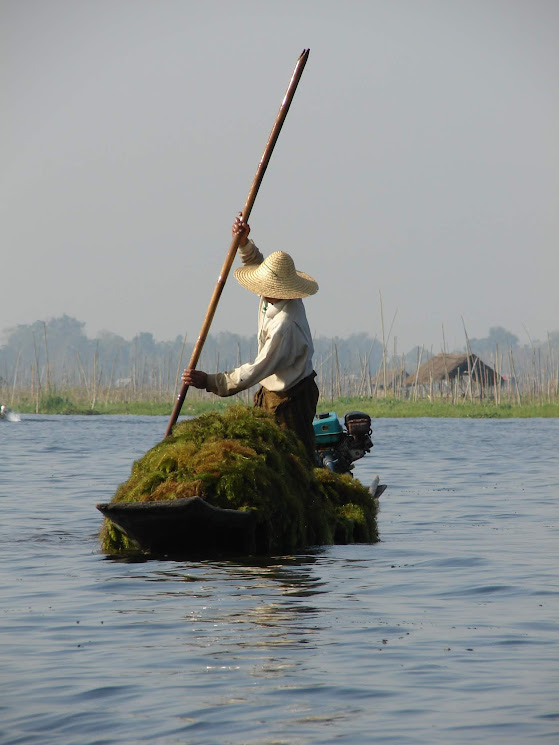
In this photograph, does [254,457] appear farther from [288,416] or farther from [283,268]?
[283,268]

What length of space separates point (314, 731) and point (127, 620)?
2.13 meters

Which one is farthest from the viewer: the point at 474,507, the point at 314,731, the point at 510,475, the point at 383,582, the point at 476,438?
the point at 476,438

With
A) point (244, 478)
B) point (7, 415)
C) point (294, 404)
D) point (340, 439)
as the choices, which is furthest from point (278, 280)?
point (7, 415)

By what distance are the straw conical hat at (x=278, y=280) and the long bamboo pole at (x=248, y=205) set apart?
18cm

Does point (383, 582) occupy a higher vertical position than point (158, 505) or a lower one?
lower

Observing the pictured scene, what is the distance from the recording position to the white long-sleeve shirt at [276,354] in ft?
27.6

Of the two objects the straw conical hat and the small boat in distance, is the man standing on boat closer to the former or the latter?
the straw conical hat

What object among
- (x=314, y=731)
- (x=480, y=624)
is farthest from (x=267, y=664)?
(x=480, y=624)

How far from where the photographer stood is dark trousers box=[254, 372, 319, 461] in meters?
8.72

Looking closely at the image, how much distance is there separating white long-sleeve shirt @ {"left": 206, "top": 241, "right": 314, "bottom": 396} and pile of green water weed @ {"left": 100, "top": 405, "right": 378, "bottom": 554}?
0.25 meters

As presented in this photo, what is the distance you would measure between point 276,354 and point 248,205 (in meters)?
1.12

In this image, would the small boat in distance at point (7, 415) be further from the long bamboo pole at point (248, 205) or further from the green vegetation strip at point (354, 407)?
the long bamboo pole at point (248, 205)

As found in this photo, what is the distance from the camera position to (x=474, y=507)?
41.9 feet

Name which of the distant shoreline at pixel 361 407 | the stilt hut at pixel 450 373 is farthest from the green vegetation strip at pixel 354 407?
the stilt hut at pixel 450 373
